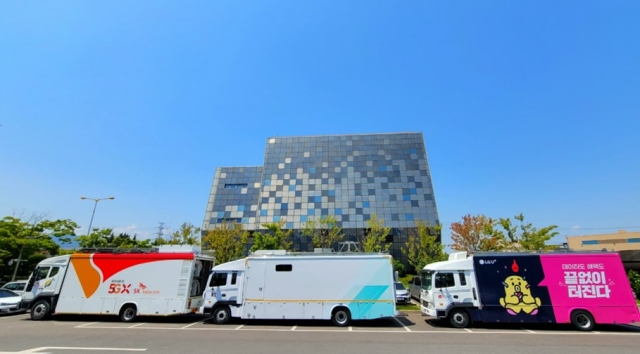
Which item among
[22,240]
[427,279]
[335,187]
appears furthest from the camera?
[335,187]

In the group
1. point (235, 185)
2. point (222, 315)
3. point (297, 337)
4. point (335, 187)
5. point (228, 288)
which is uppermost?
point (235, 185)

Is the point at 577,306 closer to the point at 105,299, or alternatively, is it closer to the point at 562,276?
the point at 562,276

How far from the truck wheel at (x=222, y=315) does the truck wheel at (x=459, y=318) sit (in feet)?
35.3

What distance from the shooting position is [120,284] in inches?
594

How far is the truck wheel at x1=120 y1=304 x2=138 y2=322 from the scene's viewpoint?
14539 millimetres

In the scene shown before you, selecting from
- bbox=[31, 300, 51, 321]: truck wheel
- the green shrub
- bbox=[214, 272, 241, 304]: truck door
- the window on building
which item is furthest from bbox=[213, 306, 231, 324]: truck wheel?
the window on building

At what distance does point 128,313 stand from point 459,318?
A: 16563 millimetres

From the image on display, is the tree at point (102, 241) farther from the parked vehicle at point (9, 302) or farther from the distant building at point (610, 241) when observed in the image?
the distant building at point (610, 241)

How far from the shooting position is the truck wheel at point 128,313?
1454 centimetres

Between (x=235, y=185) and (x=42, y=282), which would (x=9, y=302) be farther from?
(x=235, y=185)

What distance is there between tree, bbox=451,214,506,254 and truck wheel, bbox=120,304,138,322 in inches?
1065

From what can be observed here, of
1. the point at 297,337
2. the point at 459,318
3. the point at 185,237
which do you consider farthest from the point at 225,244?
the point at 459,318

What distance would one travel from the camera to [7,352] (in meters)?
8.58

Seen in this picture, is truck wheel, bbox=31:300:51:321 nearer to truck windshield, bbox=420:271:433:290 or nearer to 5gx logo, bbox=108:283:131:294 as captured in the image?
5gx logo, bbox=108:283:131:294
